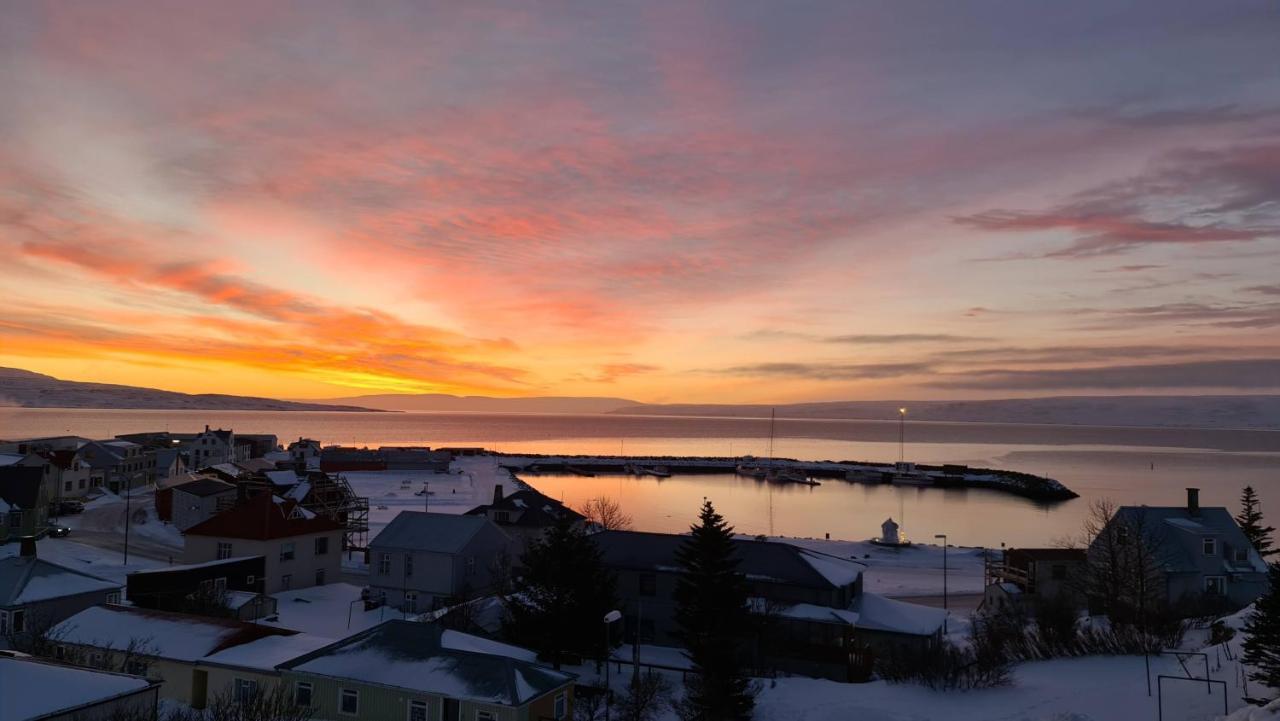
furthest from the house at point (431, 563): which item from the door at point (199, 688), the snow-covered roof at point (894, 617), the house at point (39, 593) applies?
the snow-covered roof at point (894, 617)

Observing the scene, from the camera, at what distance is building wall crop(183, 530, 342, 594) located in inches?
1759

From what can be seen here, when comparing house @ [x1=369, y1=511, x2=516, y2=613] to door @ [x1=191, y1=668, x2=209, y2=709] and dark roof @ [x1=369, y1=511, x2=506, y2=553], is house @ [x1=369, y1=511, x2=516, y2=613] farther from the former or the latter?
door @ [x1=191, y1=668, x2=209, y2=709]

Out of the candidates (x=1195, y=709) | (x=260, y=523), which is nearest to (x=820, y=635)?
(x=1195, y=709)

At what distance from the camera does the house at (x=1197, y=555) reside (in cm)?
4328

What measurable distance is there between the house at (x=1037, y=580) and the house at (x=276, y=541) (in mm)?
38267

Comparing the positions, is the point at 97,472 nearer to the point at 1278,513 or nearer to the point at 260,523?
the point at 260,523

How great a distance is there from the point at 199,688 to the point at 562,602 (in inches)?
481

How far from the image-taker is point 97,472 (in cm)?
8406

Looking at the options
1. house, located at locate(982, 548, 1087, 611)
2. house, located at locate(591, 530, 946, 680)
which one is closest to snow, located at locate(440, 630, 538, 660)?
house, located at locate(591, 530, 946, 680)

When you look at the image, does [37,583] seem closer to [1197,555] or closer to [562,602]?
[562,602]

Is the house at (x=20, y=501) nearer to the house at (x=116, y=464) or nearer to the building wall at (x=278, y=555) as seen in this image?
the building wall at (x=278, y=555)

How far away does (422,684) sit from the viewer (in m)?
22.4

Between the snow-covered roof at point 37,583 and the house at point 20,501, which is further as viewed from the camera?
the house at point 20,501

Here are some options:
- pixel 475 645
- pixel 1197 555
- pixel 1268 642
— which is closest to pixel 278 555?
pixel 475 645
